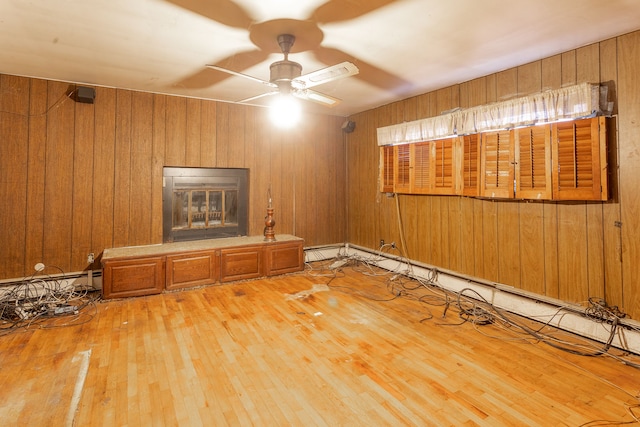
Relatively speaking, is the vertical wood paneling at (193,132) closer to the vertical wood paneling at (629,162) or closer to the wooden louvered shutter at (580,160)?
the wooden louvered shutter at (580,160)

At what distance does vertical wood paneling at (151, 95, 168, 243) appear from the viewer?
14.6 feet

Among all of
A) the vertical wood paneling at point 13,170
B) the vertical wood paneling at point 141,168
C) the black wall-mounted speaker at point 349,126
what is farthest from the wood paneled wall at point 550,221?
the vertical wood paneling at point 13,170

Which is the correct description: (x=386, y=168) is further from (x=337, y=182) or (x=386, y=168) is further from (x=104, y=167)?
(x=104, y=167)

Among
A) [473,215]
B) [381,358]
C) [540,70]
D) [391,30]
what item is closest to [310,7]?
[391,30]

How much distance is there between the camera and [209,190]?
491 cm

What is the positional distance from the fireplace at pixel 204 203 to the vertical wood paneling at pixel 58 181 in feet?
3.54

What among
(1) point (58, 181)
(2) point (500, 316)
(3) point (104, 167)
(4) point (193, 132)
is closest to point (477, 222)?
(2) point (500, 316)

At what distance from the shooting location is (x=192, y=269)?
4203 millimetres

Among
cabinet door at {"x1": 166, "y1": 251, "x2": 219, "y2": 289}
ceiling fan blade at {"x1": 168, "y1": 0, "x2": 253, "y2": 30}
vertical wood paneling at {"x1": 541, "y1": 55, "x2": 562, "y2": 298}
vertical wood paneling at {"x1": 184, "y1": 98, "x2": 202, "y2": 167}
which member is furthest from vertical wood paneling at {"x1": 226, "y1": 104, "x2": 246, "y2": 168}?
vertical wood paneling at {"x1": 541, "y1": 55, "x2": 562, "y2": 298}

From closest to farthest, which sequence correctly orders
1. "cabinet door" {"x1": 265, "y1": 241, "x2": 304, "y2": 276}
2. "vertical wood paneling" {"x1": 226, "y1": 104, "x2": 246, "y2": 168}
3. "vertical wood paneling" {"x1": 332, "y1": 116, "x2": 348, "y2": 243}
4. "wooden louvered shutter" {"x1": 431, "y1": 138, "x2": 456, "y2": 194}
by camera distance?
1. "wooden louvered shutter" {"x1": 431, "y1": 138, "x2": 456, "y2": 194}
2. "cabinet door" {"x1": 265, "y1": 241, "x2": 304, "y2": 276}
3. "vertical wood paneling" {"x1": 226, "y1": 104, "x2": 246, "y2": 168}
4. "vertical wood paneling" {"x1": 332, "y1": 116, "x2": 348, "y2": 243}

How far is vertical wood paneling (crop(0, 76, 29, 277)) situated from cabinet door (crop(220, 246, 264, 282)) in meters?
2.27

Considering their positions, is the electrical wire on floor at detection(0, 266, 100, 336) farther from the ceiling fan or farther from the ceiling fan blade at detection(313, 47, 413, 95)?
the ceiling fan blade at detection(313, 47, 413, 95)

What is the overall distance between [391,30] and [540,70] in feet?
5.61

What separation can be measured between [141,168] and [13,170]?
130 cm
